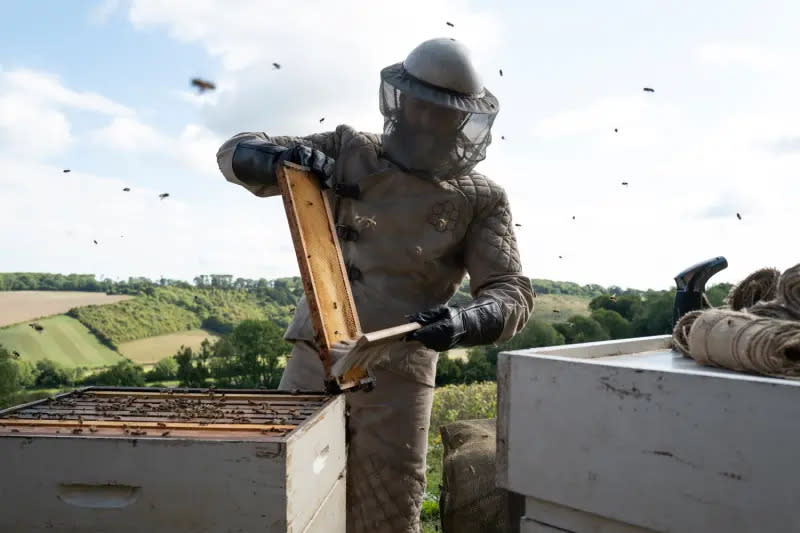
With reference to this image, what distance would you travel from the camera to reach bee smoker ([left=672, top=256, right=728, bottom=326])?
10.5 feet

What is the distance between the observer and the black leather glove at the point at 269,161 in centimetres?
277

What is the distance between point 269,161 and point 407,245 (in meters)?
0.77

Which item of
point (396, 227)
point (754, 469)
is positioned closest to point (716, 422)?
point (754, 469)

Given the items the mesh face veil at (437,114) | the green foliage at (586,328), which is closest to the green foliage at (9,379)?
the green foliage at (586,328)

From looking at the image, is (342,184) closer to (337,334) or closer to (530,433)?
(337,334)

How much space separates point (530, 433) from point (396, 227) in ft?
4.94

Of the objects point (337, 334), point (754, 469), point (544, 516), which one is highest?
point (337, 334)

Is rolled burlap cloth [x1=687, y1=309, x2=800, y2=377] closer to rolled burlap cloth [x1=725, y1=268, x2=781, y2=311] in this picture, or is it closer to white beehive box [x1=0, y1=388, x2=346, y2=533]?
rolled burlap cloth [x1=725, y1=268, x2=781, y2=311]

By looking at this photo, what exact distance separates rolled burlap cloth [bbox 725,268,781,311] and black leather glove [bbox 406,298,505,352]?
0.95 meters

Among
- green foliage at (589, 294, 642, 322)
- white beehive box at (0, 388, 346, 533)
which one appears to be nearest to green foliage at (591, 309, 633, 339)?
green foliage at (589, 294, 642, 322)

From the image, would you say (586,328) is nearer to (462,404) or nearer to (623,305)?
(623,305)

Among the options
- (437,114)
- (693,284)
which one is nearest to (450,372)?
(693,284)

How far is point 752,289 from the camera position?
8.18ft

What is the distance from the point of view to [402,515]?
3209 mm
